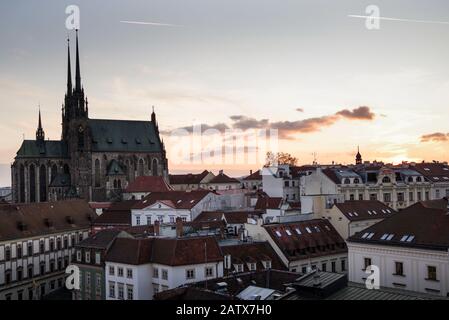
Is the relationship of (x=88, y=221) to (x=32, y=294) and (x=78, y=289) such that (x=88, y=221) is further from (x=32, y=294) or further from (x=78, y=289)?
(x=78, y=289)

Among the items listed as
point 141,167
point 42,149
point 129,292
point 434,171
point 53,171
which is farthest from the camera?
point 141,167

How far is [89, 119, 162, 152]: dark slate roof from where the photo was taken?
352 feet

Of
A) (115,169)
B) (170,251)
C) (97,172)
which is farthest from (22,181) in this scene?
(170,251)

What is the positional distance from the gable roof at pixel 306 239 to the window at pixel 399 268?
10.4m

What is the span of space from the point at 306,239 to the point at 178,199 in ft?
84.2

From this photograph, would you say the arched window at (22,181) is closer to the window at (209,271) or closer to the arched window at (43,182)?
the arched window at (43,182)

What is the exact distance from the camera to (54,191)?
10194 centimetres

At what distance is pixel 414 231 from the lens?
3186 centimetres

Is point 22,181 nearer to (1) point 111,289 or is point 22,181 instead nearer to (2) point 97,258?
(2) point 97,258

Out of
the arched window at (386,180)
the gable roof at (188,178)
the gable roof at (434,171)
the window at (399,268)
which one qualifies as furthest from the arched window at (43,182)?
the window at (399,268)

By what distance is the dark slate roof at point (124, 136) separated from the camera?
107 meters

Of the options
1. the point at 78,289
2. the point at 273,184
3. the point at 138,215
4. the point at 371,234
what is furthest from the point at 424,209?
the point at 273,184

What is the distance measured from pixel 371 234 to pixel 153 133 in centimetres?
8394

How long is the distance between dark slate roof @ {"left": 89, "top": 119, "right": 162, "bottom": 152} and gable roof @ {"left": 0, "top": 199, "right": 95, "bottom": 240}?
41.5 metres
